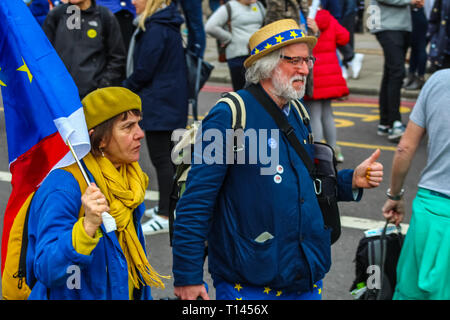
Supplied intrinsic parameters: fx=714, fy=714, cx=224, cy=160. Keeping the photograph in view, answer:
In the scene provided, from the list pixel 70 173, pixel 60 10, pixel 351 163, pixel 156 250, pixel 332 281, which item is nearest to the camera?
pixel 70 173

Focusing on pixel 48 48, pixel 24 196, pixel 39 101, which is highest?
pixel 48 48

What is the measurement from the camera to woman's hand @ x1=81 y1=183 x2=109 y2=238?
8.47 ft

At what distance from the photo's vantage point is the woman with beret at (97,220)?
102 inches

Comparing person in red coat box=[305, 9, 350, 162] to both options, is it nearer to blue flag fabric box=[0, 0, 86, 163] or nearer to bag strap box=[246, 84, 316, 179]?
bag strap box=[246, 84, 316, 179]

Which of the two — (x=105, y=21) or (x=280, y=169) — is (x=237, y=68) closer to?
(x=105, y=21)

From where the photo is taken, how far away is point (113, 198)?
300 cm

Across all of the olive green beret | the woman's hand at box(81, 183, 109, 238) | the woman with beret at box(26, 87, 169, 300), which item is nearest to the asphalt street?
the woman with beret at box(26, 87, 169, 300)

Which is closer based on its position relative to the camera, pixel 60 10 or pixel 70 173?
pixel 70 173

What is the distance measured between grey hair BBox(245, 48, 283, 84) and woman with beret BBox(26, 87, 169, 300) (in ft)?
1.86

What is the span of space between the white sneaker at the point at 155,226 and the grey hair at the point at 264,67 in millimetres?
2925

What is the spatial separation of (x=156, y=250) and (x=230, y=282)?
2542mm

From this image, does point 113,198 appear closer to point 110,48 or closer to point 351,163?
point 110,48

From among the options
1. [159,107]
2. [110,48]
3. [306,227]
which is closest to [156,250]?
[159,107]

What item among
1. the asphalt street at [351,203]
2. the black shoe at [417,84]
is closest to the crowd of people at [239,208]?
the asphalt street at [351,203]
